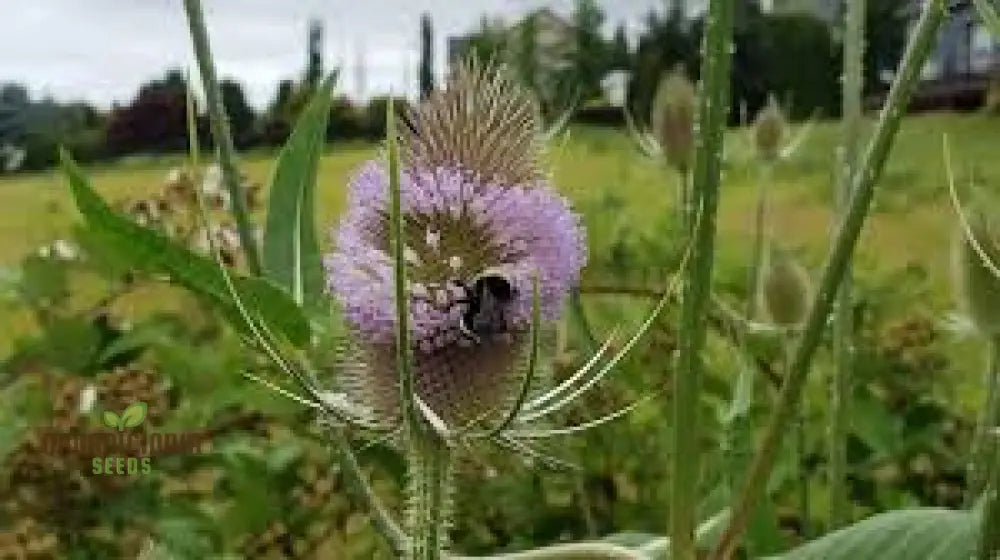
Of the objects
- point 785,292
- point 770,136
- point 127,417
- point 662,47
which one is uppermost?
point 662,47

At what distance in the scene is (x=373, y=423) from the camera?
817 mm

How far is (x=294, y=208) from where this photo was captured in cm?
92

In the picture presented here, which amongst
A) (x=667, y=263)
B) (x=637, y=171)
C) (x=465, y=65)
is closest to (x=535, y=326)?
(x=465, y=65)

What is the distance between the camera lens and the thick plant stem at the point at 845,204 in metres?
1.09

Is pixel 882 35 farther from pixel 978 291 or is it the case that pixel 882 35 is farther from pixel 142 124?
pixel 142 124

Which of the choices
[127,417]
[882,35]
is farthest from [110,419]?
[882,35]

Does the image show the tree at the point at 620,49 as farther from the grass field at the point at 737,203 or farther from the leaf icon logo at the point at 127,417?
the leaf icon logo at the point at 127,417

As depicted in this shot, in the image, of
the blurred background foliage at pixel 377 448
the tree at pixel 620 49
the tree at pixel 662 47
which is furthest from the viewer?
the tree at pixel 662 47

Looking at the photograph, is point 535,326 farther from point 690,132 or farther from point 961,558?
point 690,132

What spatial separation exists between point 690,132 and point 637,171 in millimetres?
1063

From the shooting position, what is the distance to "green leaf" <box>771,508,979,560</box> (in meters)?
0.91

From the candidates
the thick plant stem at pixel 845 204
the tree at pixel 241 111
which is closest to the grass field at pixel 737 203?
the tree at pixel 241 111

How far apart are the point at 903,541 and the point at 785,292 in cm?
96

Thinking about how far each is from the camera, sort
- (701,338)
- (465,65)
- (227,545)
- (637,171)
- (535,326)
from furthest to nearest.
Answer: (637,171)
(227,545)
(465,65)
(701,338)
(535,326)
